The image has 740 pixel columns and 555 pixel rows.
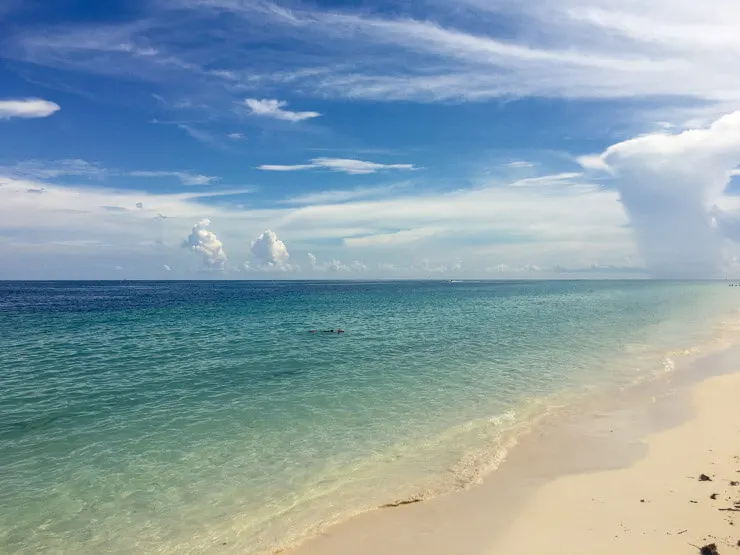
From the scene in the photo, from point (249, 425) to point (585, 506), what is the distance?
1354 cm

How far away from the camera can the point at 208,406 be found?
23.0 metres

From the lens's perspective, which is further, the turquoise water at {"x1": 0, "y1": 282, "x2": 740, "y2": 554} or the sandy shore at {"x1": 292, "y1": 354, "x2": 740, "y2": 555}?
the turquoise water at {"x1": 0, "y1": 282, "x2": 740, "y2": 554}

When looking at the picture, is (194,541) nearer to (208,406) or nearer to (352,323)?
(208,406)

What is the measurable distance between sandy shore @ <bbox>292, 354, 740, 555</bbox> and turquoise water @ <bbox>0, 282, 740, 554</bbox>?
3.72ft

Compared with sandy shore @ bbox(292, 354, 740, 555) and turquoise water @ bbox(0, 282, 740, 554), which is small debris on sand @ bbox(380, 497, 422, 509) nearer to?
sandy shore @ bbox(292, 354, 740, 555)

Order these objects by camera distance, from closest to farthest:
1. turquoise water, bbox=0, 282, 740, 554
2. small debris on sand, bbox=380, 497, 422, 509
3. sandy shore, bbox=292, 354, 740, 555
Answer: sandy shore, bbox=292, 354, 740, 555, turquoise water, bbox=0, 282, 740, 554, small debris on sand, bbox=380, 497, 422, 509

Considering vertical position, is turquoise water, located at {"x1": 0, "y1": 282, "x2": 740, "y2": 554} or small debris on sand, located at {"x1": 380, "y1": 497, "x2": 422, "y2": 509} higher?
turquoise water, located at {"x1": 0, "y1": 282, "x2": 740, "y2": 554}

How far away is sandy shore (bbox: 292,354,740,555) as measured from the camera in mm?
11203

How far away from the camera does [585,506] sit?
13.0 metres

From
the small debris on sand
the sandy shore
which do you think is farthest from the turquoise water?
the sandy shore

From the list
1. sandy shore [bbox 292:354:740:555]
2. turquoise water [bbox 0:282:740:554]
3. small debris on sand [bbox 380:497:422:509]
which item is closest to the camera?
sandy shore [bbox 292:354:740:555]

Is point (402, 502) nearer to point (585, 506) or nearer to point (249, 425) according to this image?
point (585, 506)

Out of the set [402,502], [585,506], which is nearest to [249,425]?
[402,502]

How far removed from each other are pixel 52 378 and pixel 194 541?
73.8ft
